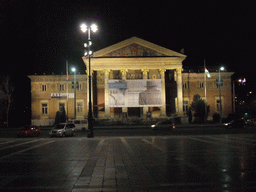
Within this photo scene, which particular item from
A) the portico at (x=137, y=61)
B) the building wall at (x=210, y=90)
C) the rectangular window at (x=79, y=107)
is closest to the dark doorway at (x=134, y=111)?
the portico at (x=137, y=61)

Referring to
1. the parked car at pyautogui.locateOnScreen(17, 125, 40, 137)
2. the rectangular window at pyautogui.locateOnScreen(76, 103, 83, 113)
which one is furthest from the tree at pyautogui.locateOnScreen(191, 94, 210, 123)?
the parked car at pyautogui.locateOnScreen(17, 125, 40, 137)

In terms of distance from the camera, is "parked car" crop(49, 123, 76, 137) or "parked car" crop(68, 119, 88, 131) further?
"parked car" crop(68, 119, 88, 131)

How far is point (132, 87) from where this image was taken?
51000 mm

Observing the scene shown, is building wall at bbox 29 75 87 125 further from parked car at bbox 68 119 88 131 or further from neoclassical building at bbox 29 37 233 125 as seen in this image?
parked car at bbox 68 119 88 131

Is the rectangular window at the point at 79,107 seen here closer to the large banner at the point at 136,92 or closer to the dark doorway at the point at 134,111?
the dark doorway at the point at 134,111

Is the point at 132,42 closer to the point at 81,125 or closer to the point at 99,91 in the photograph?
the point at 99,91

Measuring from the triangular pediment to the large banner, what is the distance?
6139 mm

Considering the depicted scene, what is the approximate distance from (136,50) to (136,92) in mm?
8996

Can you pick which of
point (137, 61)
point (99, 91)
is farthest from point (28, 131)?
point (137, 61)

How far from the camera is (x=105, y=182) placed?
27.0 ft

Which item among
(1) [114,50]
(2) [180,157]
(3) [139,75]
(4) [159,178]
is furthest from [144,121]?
(4) [159,178]

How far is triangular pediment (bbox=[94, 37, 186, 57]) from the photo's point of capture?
53.4 m

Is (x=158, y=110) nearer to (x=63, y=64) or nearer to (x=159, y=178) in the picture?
(x=63, y=64)

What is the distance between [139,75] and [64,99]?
17.5 metres
